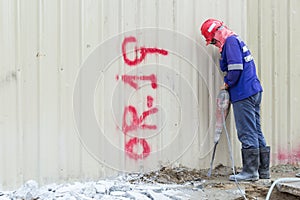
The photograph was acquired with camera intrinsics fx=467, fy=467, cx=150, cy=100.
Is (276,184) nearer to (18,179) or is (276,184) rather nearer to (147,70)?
(147,70)

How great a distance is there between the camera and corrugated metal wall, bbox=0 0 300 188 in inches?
132

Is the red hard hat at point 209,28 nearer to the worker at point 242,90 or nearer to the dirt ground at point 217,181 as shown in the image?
the worker at point 242,90

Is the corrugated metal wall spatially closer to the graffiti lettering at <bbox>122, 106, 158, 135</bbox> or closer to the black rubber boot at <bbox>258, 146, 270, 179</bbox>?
the graffiti lettering at <bbox>122, 106, 158, 135</bbox>

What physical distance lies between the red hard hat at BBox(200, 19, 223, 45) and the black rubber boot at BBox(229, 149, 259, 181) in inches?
38.7

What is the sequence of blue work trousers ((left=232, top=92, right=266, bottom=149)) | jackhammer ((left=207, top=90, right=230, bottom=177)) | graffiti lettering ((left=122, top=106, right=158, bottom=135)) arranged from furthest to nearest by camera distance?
jackhammer ((left=207, top=90, right=230, bottom=177))
blue work trousers ((left=232, top=92, right=266, bottom=149))
graffiti lettering ((left=122, top=106, right=158, bottom=135))

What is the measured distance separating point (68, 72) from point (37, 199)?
95 centimetres

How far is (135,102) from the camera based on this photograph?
146 inches

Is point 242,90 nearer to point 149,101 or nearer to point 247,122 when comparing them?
point 247,122

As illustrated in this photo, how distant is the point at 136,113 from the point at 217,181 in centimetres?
85

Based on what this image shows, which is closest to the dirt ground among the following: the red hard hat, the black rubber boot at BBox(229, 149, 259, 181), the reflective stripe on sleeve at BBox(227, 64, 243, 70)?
the black rubber boot at BBox(229, 149, 259, 181)

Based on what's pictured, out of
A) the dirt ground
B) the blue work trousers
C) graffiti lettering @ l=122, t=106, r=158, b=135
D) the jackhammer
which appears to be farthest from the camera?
the jackhammer

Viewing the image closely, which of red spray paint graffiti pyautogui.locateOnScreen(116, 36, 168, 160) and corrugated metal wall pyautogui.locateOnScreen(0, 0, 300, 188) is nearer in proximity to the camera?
corrugated metal wall pyautogui.locateOnScreen(0, 0, 300, 188)

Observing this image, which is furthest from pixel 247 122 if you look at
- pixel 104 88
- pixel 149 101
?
pixel 104 88

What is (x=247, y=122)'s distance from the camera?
381 centimetres
